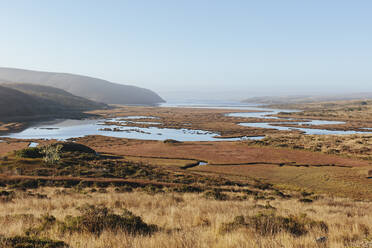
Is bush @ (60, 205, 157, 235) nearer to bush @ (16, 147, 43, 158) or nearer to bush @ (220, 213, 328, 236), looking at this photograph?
bush @ (220, 213, 328, 236)

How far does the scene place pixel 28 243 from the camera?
257 inches

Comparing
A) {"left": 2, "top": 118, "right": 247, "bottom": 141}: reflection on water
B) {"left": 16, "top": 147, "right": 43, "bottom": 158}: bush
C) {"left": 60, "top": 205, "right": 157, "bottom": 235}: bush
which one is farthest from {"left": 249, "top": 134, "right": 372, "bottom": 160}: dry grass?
{"left": 60, "top": 205, "right": 157, "bottom": 235}: bush

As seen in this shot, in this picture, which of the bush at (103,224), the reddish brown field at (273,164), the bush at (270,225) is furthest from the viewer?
the reddish brown field at (273,164)

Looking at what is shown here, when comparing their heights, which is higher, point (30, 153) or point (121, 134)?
point (30, 153)

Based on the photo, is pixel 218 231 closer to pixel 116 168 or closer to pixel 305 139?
pixel 116 168

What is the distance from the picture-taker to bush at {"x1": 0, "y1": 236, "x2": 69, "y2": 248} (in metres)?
6.36

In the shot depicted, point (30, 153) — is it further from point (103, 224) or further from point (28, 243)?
point (28, 243)

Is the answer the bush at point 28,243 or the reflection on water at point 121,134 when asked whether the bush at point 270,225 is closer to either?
the bush at point 28,243

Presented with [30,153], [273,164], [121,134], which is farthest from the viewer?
[121,134]

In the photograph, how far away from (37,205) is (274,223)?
11746 mm

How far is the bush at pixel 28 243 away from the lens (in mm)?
6363

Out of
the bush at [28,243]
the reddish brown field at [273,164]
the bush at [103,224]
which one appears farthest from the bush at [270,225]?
the reddish brown field at [273,164]

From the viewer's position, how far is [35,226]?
8961 mm

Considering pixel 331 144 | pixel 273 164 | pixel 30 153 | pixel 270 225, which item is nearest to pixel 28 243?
pixel 270 225
